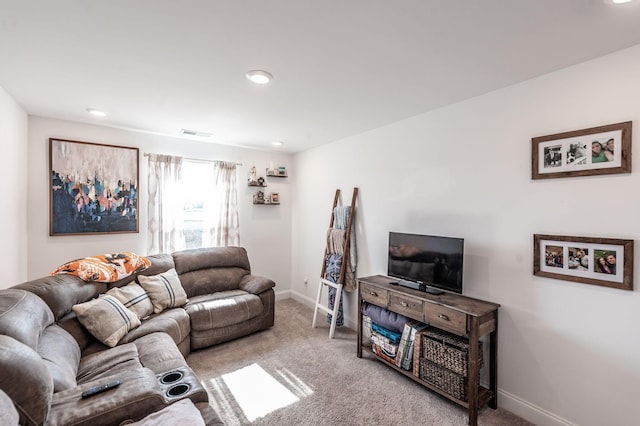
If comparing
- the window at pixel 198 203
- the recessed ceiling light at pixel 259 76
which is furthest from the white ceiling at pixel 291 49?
the window at pixel 198 203

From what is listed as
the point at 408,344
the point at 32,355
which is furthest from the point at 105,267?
the point at 408,344

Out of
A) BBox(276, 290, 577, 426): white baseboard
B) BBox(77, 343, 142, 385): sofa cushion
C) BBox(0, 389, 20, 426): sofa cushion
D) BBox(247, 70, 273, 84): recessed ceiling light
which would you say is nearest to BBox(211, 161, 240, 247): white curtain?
BBox(77, 343, 142, 385): sofa cushion

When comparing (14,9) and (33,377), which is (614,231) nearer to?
(33,377)

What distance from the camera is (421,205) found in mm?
2896

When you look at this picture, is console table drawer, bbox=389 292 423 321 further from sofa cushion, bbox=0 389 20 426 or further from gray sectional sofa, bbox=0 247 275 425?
sofa cushion, bbox=0 389 20 426

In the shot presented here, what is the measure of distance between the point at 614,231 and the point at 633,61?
1013mm

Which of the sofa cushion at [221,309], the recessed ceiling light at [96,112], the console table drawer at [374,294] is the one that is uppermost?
the recessed ceiling light at [96,112]

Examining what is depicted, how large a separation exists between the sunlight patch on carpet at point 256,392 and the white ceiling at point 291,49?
2491mm

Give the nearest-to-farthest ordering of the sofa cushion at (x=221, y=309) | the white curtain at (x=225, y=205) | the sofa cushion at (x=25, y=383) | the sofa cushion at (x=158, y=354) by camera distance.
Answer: the sofa cushion at (x=25, y=383) < the sofa cushion at (x=158, y=354) < the sofa cushion at (x=221, y=309) < the white curtain at (x=225, y=205)

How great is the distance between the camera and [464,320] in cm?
208

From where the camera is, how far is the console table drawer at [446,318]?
2.09 meters

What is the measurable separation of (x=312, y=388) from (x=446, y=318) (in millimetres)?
1265

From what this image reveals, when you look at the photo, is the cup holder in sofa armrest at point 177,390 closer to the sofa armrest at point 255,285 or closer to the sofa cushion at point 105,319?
the sofa cushion at point 105,319

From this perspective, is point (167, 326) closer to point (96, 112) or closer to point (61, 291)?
point (61, 291)
